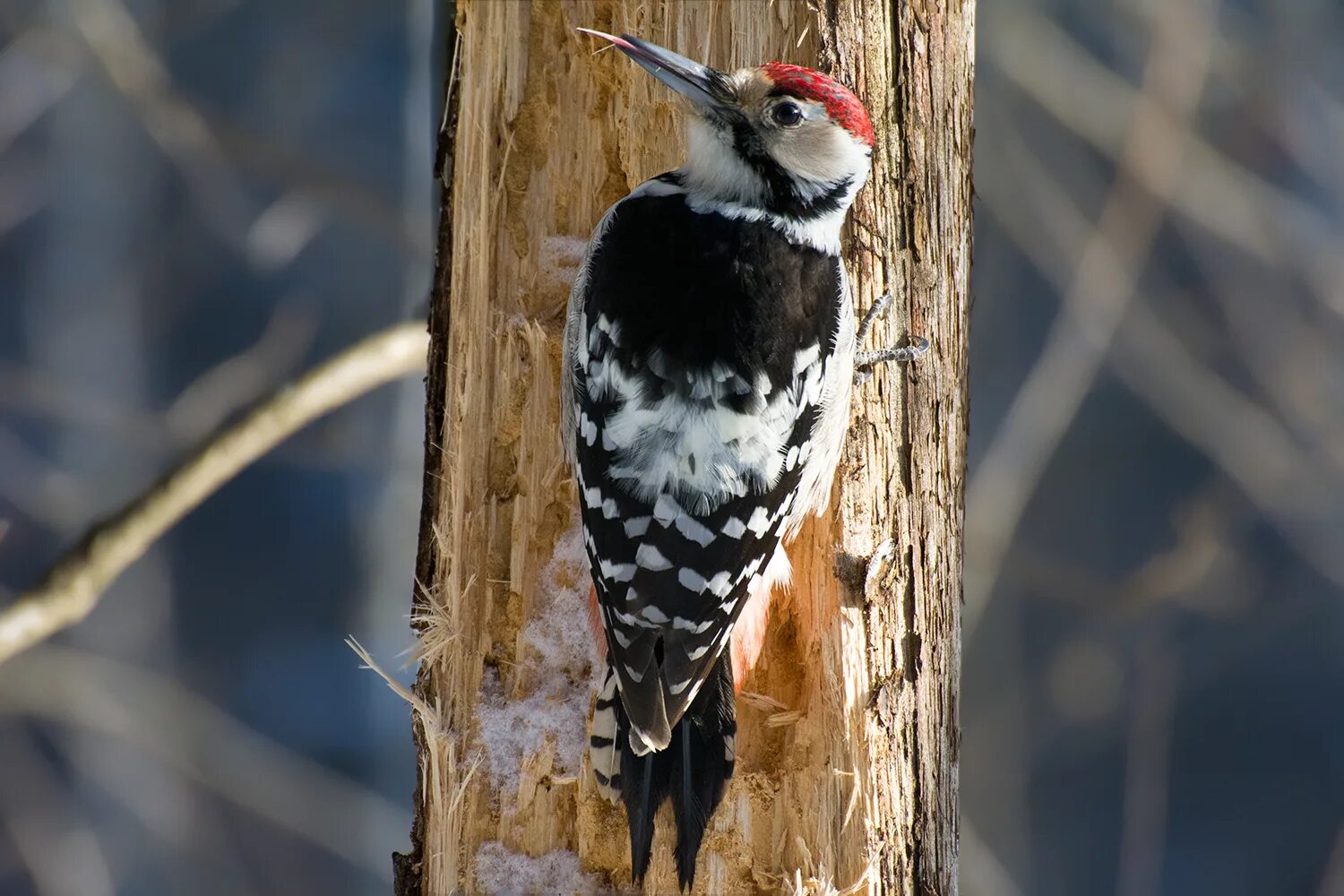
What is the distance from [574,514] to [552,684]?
0.34 meters

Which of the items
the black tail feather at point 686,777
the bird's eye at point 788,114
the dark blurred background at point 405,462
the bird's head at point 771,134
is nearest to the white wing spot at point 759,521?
the black tail feather at point 686,777

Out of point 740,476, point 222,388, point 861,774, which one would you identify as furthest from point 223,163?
point 861,774

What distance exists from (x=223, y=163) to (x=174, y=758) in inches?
95.2

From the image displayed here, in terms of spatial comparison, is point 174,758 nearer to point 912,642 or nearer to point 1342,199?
point 912,642

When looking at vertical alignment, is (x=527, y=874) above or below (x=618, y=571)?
below

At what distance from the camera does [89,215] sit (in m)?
5.25

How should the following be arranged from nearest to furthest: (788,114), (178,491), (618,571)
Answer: (618,571)
(788,114)
(178,491)

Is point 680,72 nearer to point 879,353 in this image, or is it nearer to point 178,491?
point 879,353

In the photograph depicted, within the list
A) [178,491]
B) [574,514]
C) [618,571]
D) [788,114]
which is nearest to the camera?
[618,571]

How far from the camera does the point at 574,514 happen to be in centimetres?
259

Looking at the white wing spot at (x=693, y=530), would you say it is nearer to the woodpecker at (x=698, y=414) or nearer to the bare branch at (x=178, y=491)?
the woodpecker at (x=698, y=414)

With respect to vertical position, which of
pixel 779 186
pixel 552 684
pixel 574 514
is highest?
pixel 779 186

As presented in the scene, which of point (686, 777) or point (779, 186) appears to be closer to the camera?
point (686, 777)

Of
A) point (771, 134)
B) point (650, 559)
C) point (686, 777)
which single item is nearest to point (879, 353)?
point (771, 134)
